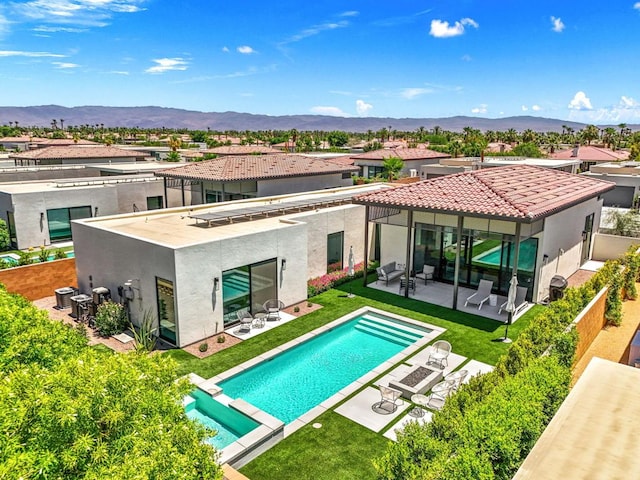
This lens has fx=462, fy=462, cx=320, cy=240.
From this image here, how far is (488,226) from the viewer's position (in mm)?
17906

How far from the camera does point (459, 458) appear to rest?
695cm

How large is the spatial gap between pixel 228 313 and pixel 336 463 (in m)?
7.63

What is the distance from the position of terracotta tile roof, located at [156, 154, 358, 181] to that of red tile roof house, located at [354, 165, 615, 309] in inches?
338

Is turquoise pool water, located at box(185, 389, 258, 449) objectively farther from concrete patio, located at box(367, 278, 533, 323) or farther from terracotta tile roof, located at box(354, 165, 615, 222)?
terracotta tile roof, located at box(354, 165, 615, 222)

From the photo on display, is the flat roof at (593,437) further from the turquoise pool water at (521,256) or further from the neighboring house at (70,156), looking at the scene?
the neighboring house at (70,156)

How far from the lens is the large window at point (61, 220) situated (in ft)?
89.0

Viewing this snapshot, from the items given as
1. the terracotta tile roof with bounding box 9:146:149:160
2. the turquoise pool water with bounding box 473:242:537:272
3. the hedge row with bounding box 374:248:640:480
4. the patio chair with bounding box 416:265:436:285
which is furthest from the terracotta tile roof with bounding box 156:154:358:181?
the hedge row with bounding box 374:248:640:480

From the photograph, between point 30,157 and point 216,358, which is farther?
point 30,157

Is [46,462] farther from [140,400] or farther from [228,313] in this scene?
[228,313]

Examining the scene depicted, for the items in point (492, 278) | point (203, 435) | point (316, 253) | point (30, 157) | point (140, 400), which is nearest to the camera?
point (140, 400)

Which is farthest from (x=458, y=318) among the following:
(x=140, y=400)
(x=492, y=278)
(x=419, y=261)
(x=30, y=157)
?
(x=30, y=157)

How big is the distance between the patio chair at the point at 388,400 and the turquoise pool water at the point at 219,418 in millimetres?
3129

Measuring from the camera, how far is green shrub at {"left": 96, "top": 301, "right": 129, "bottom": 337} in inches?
611

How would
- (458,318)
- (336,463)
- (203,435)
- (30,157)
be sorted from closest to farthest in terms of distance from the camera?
(203,435) → (336,463) → (458,318) → (30,157)
